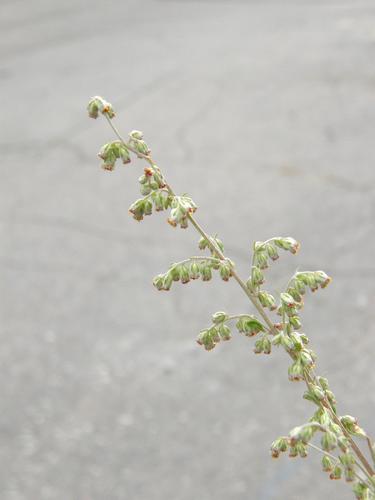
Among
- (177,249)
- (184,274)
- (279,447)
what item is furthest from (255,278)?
(177,249)

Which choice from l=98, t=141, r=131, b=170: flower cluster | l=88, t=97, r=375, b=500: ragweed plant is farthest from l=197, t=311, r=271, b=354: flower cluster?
l=98, t=141, r=131, b=170: flower cluster

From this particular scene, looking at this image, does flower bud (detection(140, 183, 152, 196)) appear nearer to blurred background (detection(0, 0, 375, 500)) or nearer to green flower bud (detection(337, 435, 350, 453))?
green flower bud (detection(337, 435, 350, 453))

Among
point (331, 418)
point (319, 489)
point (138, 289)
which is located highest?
point (138, 289)

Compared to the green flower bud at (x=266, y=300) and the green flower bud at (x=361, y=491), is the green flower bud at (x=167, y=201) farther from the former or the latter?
the green flower bud at (x=361, y=491)

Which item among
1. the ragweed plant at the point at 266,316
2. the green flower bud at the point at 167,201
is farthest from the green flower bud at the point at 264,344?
the green flower bud at the point at 167,201

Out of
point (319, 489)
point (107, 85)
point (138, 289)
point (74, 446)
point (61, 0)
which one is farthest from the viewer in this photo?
point (61, 0)

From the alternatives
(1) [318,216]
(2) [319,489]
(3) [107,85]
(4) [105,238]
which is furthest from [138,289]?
(3) [107,85]

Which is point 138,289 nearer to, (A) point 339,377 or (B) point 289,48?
(A) point 339,377
